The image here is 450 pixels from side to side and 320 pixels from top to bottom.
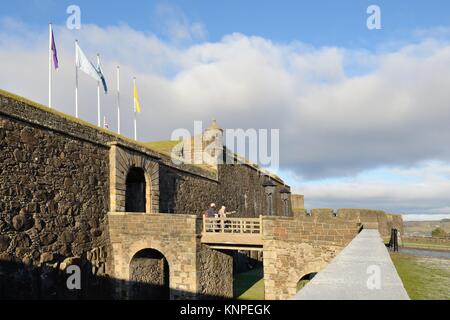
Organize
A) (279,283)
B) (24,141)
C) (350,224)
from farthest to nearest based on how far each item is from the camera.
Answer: (279,283), (350,224), (24,141)

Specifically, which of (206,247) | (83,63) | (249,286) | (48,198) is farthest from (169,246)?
(83,63)

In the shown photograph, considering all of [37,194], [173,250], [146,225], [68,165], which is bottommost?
[173,250]

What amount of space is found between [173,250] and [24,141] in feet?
20.1

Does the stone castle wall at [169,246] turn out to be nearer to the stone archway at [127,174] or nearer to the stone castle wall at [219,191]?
the stone archway at [127,174]

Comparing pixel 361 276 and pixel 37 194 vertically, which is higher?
pixel 37 194

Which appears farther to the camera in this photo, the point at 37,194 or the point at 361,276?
the point at 37,194

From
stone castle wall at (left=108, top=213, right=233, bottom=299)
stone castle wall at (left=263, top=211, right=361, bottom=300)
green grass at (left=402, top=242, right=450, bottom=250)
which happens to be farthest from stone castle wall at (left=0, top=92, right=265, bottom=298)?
green grass at (left=402, top=242, right=450, bottom=250)

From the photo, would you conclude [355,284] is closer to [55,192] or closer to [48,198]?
[48,198]

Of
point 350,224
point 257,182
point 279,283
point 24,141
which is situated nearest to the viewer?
point 24,141

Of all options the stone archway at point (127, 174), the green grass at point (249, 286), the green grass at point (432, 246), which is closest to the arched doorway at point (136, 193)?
the stone archway at point (127, 174)

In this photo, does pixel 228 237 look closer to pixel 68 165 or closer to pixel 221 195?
pixel 68 165

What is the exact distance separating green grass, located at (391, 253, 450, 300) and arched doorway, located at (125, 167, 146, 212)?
11.1 metres
